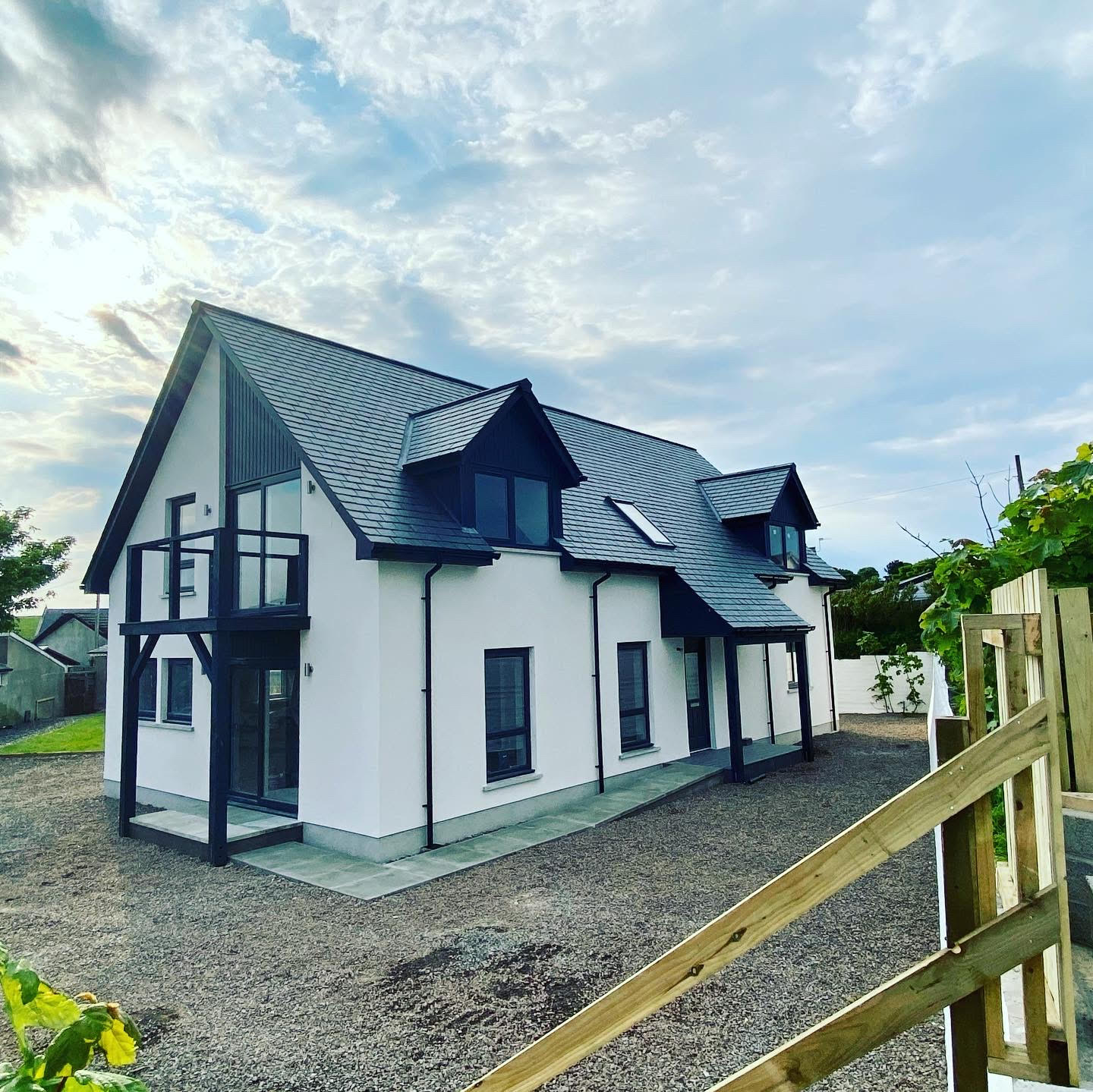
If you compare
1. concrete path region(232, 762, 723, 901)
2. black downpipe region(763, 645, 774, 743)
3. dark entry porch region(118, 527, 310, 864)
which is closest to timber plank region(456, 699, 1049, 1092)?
concrete path region(232, 762, 723, 901)

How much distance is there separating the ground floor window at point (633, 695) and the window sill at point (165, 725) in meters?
8.04

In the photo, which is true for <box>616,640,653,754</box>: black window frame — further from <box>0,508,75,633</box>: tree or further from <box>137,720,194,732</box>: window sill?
<box>0,508,75,633</box>: tree

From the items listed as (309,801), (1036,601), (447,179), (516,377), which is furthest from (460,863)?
(447,179)

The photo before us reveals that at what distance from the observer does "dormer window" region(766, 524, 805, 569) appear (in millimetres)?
19188

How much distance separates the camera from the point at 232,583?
10297mm

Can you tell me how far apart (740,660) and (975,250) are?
32.3 feet

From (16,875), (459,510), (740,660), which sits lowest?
(16,875)

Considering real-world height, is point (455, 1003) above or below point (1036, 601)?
below

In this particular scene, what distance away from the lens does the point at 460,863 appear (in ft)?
30.6

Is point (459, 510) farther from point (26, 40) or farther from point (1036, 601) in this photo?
point (1036, 601)

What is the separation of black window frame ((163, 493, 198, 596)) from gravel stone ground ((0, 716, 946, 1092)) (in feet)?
14.9

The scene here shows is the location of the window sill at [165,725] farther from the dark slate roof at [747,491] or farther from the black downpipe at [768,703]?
the dark slate roof at [747,491]

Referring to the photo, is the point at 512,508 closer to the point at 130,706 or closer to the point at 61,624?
the point at 130,706

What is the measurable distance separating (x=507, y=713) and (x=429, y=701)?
1931 millimetres
